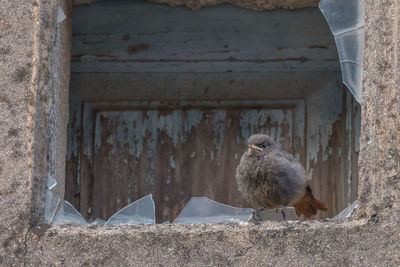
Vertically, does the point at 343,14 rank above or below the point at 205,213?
above

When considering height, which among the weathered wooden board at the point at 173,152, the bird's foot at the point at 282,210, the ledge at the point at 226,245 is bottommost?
the ledge at the point at 226,245

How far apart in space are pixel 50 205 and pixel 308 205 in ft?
5.13

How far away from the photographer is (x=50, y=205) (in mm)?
3398

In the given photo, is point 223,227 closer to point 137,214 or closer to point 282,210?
point 137,214

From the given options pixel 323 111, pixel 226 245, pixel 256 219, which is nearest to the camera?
pixel 226 245

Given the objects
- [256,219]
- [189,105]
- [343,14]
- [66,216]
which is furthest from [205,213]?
[189,105]

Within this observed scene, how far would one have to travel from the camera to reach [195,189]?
192 inches

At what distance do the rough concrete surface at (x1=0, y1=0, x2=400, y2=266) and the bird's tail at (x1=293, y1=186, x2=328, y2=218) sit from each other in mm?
1147

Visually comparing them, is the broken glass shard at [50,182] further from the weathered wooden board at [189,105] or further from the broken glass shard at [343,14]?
the weathered wooden board at [189,105]

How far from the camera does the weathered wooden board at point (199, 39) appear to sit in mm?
4590

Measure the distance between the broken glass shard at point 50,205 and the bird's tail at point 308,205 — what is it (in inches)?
57.5

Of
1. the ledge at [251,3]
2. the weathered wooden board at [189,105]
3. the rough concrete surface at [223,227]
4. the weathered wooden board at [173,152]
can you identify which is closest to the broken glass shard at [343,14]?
the rough concrete surface at [223,227]

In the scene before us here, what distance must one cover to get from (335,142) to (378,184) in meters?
1.72

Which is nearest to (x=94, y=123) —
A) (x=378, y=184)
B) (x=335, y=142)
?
(x=335, y=142)
